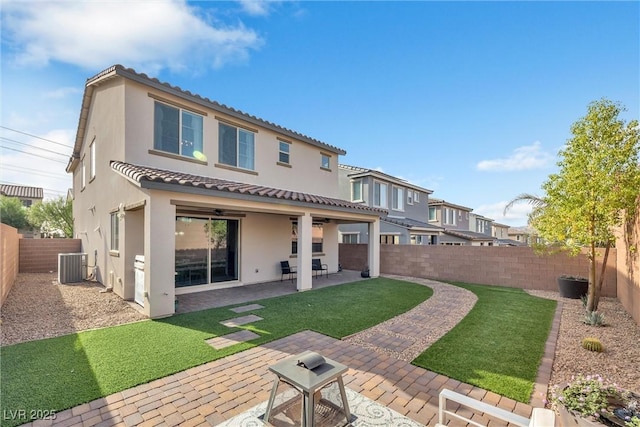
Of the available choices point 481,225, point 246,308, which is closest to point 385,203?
point 246,308

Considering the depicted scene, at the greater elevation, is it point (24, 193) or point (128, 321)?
point (24, 193)

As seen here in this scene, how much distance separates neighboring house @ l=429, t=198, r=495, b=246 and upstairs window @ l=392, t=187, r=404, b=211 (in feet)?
15.4

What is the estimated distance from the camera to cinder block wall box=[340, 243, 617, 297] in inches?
439

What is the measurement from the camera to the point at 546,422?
2197 mm

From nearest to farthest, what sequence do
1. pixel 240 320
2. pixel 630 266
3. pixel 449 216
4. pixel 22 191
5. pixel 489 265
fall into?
pixel 240 320, pixel 630 266, pixel 489 265, pixel 449 216, pixel 22 191

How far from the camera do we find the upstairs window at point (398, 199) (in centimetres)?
2391

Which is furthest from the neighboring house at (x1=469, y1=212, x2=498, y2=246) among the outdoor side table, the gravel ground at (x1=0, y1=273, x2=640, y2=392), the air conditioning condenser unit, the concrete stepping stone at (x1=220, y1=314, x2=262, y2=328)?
the air conditioning condenser unit

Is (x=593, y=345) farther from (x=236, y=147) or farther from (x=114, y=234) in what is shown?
(x=114, y=234)

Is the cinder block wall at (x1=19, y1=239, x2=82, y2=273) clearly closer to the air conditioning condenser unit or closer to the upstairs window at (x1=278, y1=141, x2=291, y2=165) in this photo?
the air conditioning condenser unit

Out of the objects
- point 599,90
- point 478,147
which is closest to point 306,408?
point 599,90

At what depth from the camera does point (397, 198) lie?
24266 millimetres

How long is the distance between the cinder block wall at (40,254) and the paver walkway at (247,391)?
660 inches

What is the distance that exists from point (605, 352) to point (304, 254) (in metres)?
8.13

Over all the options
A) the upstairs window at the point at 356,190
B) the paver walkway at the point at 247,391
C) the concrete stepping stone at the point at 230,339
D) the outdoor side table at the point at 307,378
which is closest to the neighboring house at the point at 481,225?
the upstairs window at the point at 356,190
